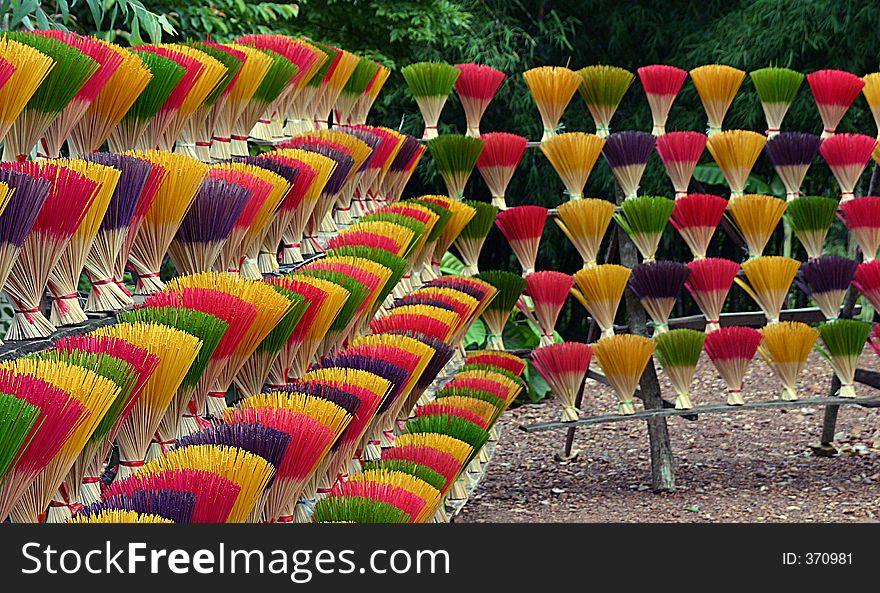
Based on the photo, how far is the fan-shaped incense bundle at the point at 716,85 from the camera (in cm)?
359

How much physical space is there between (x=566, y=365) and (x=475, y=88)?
100cm

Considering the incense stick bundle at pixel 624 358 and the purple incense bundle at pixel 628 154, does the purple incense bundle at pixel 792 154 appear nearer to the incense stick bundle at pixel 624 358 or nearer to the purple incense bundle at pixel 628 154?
the purple incense bundle at pixel 628 154

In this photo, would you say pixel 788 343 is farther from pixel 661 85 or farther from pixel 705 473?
pixel 705 473

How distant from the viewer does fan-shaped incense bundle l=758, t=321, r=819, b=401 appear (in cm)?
337

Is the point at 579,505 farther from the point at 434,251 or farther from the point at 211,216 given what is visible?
the point at 211,216

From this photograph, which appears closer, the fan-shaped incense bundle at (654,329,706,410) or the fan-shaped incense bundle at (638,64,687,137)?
the fan-shaped incense bundle at (654,329,706,410)

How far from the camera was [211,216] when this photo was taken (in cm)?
170

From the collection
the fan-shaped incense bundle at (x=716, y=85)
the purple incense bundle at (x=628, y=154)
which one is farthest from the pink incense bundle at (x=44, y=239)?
the fan-shaped incense bundle at (x=716, y=85)

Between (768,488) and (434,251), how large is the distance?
1.73m

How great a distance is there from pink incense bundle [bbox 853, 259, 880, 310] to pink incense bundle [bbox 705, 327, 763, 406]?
17.8 inches

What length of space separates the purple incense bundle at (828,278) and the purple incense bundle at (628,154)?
2.11 ft

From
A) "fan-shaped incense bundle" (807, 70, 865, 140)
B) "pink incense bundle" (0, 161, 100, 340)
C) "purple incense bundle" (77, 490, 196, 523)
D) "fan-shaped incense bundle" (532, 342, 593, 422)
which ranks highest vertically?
"fan-shaped incense bundle" (807, 70, 865, 140)

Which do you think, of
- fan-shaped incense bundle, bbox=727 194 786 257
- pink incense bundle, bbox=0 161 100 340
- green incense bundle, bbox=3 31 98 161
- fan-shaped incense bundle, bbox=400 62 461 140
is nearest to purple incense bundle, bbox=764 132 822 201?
fan-shaped incense bundle, bbox=727 194 786 257

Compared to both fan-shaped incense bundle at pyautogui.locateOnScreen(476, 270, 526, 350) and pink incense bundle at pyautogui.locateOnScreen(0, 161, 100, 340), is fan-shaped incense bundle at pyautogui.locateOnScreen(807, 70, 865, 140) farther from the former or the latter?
pink incense bundle at pyautogui.locateOnScreen(0, 161, 100, 340)
